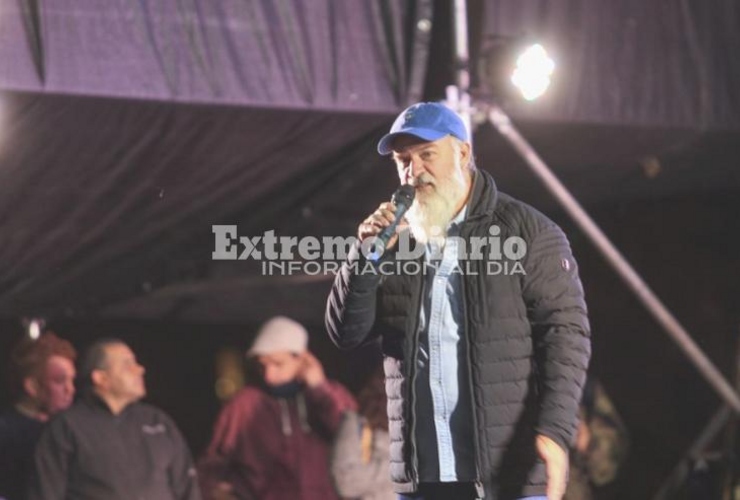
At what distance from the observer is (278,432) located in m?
6.80

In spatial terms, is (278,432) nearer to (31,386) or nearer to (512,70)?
(31,386)

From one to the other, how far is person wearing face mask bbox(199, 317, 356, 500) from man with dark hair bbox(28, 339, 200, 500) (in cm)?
41

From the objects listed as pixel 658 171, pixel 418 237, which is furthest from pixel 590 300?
pixel 418 237

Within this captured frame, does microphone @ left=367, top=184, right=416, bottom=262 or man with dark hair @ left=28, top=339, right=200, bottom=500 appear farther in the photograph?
man with dark hair @ left=28, top=339, right=200, bottom=500

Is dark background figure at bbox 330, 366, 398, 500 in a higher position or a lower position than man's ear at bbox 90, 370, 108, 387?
lower

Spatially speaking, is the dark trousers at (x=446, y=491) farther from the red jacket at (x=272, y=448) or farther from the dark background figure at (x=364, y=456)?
the red jacket at (x=272, y=448)

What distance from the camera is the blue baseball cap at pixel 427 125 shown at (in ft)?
11.7

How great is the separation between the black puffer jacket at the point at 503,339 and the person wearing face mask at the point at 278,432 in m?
3.25

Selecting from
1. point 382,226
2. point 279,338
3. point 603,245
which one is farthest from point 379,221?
point 279,338

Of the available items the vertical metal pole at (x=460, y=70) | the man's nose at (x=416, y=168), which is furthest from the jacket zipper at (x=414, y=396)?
the vertical metal pole at (x=460, y=70)

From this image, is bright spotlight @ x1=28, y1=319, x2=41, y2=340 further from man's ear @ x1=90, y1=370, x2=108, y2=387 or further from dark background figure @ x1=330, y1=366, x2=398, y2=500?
dark background figure @ x1=330, y1=366, x2=398, y2=500

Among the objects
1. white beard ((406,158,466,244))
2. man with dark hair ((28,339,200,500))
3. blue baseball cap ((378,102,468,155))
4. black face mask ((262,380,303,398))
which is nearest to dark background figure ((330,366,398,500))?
black face mask ((262,380,303,398))

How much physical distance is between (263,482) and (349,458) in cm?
61

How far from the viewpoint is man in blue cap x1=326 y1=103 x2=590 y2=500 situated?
3.41 metres
